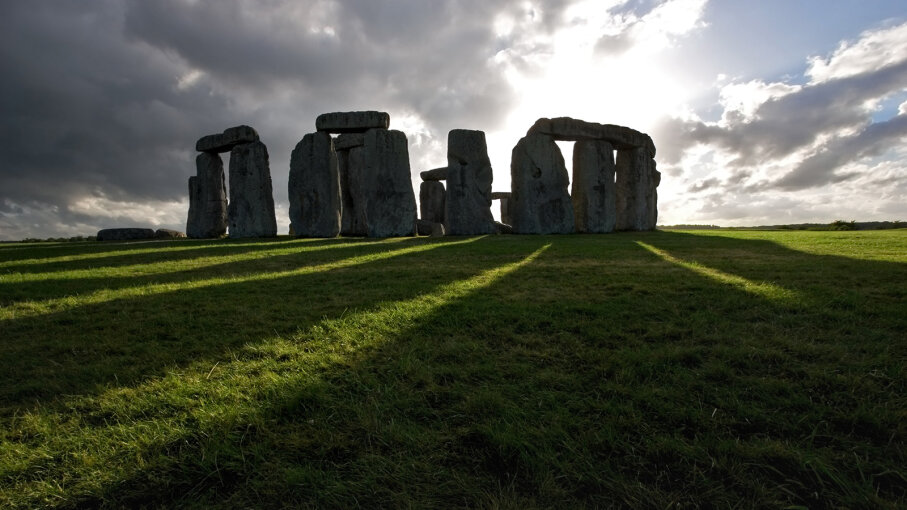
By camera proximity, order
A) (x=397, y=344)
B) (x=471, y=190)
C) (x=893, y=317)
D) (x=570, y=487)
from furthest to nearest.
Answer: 1. (x=471, y=190)
2. (x=893, y=317)
3. (x=397, y=344)
4. (x=570, y=487)

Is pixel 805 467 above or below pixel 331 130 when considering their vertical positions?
below

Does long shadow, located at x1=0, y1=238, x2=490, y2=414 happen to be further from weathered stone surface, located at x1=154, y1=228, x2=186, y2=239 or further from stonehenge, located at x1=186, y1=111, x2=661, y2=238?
weathered stone surface, located at x1=154, y1=228, x2=186, y2=239

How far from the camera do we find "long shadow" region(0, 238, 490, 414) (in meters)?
2.49

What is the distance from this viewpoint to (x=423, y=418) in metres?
1.94

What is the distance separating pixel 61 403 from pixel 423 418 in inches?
72.8

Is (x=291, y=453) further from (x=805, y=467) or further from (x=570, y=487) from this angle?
(x=805, y=467)

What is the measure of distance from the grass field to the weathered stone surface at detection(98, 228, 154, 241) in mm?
14479

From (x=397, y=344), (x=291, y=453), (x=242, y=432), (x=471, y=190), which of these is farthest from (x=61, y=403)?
(x=471, y=190)

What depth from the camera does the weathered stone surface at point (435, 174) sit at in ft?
63.3

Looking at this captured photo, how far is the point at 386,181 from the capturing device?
12523 mm

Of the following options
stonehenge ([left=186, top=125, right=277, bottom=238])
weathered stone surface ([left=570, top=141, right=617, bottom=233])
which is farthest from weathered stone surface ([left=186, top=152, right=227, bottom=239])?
weathered stone surface ([left=570, top=141, right=617, bottom=233])

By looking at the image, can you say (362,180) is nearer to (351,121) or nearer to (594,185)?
(351,121)

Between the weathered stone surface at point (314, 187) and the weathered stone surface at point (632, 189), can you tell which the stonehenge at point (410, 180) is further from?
the weathered stone surface at point (632, 189)

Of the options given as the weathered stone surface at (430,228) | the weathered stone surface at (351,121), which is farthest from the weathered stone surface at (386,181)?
the weathered stone surface at (430,228)
